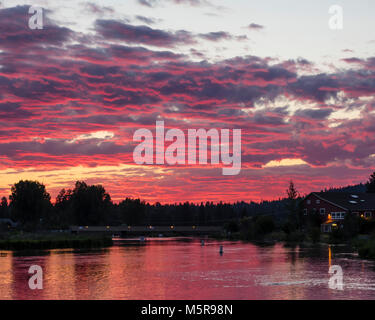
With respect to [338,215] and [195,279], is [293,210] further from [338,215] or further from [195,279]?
[195,279]

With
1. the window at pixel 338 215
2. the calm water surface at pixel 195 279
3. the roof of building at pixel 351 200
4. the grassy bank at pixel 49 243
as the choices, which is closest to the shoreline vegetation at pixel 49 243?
the grassy bank at pixel 49 243

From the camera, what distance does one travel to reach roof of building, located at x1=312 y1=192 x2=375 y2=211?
413 feet

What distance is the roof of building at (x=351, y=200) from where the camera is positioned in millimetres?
125875

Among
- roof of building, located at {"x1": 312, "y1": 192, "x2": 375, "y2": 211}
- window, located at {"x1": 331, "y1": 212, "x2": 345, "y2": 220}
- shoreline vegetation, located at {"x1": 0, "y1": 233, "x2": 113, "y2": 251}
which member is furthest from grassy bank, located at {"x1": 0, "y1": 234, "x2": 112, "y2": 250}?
roof of building, located at {"x1": 312, "y1": 192, "x2": 375, "y2": 211}

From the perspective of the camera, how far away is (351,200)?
132m

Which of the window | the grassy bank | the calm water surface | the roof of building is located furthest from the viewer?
the roof of building

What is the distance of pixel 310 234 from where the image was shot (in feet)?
353

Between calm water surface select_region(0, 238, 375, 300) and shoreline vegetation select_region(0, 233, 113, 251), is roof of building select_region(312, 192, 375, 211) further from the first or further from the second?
calm water surface select_region(0, 238, 375, 300)

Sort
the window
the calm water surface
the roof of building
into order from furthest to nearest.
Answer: the roof of building
the window
the calm water surface

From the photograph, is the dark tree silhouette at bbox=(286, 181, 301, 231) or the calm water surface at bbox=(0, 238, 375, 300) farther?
the dark tree silhouette at bbox=(286, 181, 301, 231)

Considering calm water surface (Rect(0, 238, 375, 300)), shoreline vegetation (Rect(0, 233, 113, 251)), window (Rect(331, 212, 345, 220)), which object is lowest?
shoreline vegetation (Rect(0, 233, 113, 251))

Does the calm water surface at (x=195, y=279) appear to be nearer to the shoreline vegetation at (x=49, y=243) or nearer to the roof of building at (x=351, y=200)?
the shoreline vegetation at (x=49, y=243)
